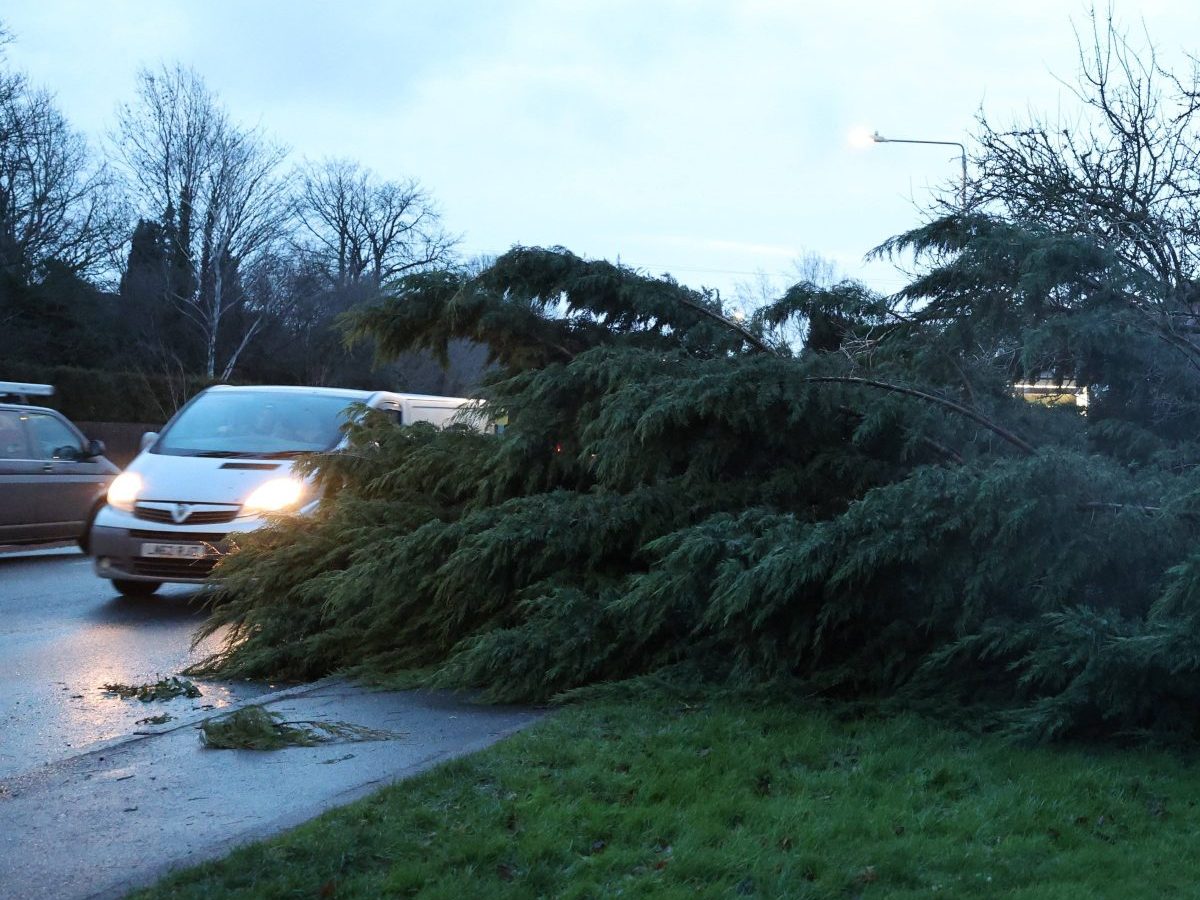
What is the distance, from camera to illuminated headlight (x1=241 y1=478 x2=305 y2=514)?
10.4m

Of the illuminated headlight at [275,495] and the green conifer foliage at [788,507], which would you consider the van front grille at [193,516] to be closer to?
the illuminated headlight at [275,495]

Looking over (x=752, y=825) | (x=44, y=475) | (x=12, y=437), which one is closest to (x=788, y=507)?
(x=752, y=825)

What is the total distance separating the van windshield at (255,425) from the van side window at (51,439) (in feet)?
9.06

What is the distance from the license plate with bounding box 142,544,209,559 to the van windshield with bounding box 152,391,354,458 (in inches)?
41.9

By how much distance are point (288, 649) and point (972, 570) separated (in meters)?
4.24

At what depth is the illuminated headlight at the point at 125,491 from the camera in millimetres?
10641

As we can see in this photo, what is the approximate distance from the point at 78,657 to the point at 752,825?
18.8ft

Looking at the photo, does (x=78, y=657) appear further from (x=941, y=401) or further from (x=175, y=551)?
(x=941, y=401)

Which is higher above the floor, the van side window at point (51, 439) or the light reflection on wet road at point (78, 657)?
the van side window at point (51, 439)

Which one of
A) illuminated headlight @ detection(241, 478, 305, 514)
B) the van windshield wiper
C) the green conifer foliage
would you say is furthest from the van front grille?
the green conifer foliage

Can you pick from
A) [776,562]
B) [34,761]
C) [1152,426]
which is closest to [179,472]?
[34,761]

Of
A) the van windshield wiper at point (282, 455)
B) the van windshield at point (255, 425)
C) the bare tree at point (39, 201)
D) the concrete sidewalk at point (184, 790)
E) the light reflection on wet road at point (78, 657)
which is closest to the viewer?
the concrete sidewalk at point (184, 790)

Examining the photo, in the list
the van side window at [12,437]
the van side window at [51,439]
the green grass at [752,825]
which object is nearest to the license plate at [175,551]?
the van side window at [12,437]

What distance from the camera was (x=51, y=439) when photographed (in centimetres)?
1404
